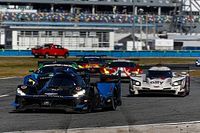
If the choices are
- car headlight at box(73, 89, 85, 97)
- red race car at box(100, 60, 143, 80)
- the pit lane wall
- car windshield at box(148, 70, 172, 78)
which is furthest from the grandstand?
car headlight at box(73, 89, 85, 97)

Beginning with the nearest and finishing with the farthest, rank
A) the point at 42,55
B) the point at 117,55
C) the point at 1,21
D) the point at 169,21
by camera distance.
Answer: the point at 42,55, the point at 117,55, the point at 1,21, the point at 169,21

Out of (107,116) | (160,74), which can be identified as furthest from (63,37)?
(107,116)

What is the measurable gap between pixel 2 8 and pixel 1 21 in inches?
437

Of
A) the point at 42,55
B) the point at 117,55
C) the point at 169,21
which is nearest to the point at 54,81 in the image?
the point at 42,55

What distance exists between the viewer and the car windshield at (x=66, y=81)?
17.2 m

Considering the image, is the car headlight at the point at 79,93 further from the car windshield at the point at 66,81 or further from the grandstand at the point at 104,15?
the grandstand at the point at 104,15

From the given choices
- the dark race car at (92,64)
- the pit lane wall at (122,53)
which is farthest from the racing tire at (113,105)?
the pit lane wall at (122,53)

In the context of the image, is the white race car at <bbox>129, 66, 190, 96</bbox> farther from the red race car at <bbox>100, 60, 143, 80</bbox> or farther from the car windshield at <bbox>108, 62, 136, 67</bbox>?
the car windshield at <bbox>108, 62, 136, 67</bbox>

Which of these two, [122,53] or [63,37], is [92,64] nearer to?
[122,53]

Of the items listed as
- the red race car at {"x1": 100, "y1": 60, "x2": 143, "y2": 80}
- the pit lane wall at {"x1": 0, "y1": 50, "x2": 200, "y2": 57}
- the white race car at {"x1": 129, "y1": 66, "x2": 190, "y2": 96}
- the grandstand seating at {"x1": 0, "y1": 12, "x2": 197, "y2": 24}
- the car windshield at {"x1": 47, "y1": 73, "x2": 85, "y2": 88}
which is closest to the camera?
the car windshield at {"x1": 47, "y1": 73, "x2": 85, "y2": 88}

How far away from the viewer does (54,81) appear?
57.1 feet

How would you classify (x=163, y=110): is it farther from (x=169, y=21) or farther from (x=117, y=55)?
(x=169, y=21)

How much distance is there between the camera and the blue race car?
54.3 ft

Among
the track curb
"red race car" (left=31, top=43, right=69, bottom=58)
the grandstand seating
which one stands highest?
the grandstand seating
